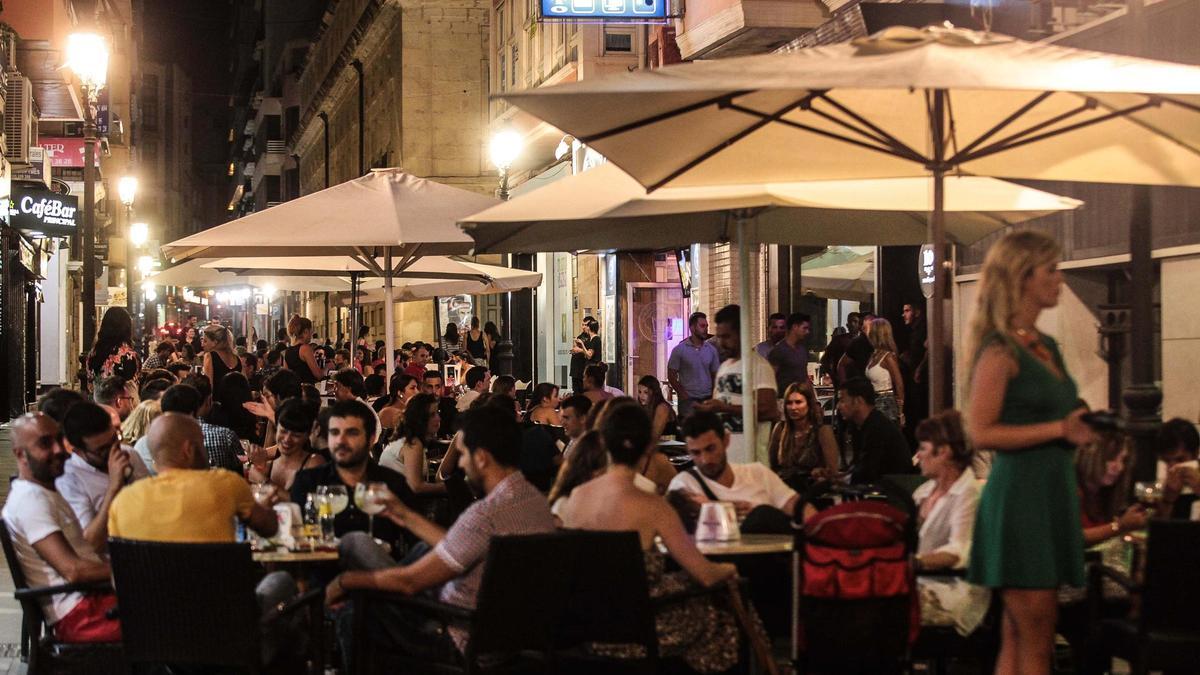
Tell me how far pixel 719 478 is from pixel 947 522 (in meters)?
1.32

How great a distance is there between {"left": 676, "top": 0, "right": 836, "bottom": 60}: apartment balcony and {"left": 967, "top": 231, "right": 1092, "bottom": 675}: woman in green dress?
15.3 meters

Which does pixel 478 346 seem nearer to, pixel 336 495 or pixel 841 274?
pixel 841 274

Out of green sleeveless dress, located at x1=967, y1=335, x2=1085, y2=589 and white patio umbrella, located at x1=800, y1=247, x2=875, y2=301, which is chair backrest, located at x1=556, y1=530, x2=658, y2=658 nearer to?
green sleeveless dress, located at x1=967, y1=335, x2=1085, y2=589

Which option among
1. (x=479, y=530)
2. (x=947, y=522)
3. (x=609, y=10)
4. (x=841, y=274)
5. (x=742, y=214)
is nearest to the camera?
(x=479, y=530)

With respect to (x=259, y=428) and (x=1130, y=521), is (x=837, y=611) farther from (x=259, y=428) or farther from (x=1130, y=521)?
(x=259, y=428)

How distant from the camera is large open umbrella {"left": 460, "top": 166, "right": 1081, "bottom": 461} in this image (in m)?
9.51

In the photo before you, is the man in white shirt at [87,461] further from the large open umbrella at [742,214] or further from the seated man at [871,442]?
the seated man at [871,442]

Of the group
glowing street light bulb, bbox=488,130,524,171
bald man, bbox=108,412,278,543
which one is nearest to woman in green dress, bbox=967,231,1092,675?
bald man, bbox=108,412,278,543

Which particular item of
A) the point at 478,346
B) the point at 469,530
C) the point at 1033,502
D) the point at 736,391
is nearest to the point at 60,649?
the point at 469,530

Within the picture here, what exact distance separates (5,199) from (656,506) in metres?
26.9

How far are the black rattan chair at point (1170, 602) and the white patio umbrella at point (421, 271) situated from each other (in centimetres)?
1058

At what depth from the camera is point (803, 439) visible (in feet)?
36.0

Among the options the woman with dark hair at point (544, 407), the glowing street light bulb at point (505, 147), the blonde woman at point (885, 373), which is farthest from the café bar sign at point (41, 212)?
the woman with dark hair at point (544, 407)

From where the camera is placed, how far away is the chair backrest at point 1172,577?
6.35 m
